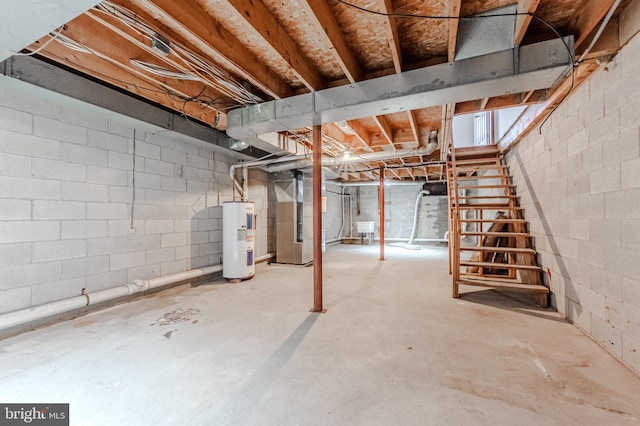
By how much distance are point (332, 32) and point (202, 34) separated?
0.92m

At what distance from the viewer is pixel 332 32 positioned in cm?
189

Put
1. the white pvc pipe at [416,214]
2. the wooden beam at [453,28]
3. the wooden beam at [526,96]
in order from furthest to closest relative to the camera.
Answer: the white pvc pipe at [416,214], the wooden beam at [526,96], the wooden beam at [453,28]

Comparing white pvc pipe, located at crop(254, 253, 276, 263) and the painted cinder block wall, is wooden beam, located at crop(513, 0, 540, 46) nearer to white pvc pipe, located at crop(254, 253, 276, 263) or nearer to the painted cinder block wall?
white pvc pipe, located at crop(254, 253, 276, 263)

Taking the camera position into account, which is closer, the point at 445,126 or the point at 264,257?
the point at 445,126

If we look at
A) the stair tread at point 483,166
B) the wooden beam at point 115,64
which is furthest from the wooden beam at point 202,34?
the stair tread at point 483,166

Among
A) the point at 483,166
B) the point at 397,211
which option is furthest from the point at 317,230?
the point at 397,211

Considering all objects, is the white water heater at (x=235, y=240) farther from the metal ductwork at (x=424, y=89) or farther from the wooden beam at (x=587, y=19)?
the wooden beam at (x=587, y=19)

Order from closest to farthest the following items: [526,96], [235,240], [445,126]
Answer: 1. [526,96]
2. [445,126]
3. [235,240]

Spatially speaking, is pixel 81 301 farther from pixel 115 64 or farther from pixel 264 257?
pixel 264 257

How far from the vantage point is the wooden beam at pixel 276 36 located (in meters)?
1.68

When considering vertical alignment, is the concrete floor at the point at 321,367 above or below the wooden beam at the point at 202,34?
below

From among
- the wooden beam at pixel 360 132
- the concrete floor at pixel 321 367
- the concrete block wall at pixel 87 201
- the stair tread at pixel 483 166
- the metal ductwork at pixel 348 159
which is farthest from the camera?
the metal ductwork at pixel 348 159

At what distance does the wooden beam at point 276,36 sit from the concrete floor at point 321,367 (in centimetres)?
227

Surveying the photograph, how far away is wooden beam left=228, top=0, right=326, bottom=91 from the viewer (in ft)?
5.52
